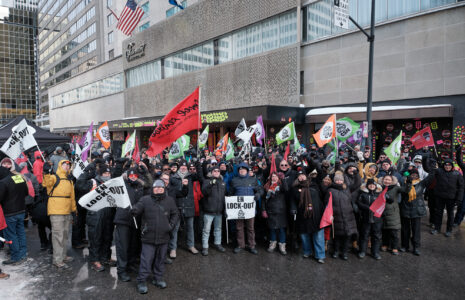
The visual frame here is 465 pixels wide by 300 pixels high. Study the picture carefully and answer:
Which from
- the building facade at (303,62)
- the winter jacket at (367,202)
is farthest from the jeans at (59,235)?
the building facade at (303,62)

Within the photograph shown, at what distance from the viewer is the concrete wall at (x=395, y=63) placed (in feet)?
39.8

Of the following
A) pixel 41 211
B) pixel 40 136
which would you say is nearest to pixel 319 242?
pixel 41 211

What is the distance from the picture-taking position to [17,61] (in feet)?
291

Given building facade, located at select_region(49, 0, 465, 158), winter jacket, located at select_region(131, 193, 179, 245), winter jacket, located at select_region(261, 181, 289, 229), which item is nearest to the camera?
winter jacket, located at select_region(131, 193, 179, 245)

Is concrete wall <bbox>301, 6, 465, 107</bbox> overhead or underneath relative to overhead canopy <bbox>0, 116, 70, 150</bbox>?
overhead

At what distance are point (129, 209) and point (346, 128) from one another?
309 inches

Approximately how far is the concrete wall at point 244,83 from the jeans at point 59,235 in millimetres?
13928

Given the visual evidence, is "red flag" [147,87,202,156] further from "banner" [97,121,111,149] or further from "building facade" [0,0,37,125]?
"building facade" [0,0,37,125]

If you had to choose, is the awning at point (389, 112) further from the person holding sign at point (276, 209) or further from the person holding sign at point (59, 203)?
the person holding sign at point (59, 203)

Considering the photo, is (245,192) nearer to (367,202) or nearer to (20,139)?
(367,202)

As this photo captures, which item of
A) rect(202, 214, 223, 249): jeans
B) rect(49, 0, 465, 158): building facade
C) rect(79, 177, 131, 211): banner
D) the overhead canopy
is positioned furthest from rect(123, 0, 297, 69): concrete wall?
rect(79, 177, 131, 211): banner

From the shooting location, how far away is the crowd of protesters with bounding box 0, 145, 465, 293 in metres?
5.02

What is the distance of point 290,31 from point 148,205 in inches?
606

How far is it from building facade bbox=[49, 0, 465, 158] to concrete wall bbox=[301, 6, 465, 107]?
0.04m
